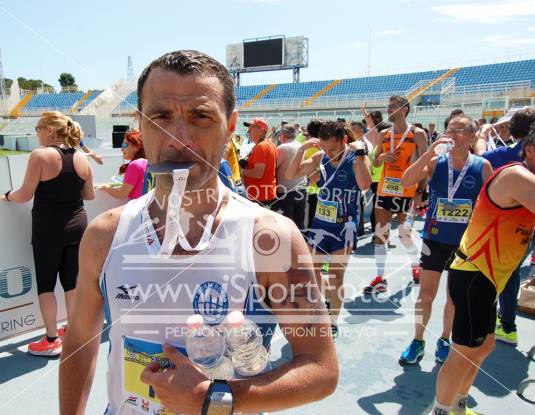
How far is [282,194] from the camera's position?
5.64m

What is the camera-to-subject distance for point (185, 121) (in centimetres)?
107

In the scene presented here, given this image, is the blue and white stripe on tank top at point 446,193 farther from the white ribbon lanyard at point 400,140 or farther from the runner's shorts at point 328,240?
the white ribbon lanyard at point 400,140

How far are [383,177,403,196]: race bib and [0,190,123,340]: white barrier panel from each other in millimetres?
3911

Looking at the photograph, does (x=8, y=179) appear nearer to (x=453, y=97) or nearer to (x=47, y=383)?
(x=47, y=383)

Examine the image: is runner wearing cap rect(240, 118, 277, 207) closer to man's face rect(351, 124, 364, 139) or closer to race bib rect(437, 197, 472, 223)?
race bib rect(437, 197, 472, 223)

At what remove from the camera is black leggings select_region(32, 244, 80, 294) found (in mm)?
3339

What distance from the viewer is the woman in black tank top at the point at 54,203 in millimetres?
3189

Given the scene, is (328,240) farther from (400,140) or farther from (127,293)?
(127,293)

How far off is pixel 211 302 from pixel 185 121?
48 centimetres

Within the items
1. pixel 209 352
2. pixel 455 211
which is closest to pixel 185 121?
pixel 209 352

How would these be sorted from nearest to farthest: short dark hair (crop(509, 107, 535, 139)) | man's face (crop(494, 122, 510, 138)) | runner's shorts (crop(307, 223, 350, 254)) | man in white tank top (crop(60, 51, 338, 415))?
man in white tank top (crop(60, 51, 338, 415)) < short dark hair (crop(509, 107, 535, 139)) < runner's shorts (crop(307, 223, 350, 254)) < man's face (crop(494, 122, 510, 138))

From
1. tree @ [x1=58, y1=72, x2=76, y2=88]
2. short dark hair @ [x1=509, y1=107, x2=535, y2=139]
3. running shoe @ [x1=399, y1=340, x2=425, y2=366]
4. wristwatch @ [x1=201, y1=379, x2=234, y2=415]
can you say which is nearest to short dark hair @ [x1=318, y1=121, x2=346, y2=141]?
short dark hair @ [x1=509, y1=107, x2=535, y2=139]

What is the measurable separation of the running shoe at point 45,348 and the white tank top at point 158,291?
102 inches

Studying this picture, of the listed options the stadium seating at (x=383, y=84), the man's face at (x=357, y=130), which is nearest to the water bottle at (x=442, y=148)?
the man's face at (x=357, y=130)
